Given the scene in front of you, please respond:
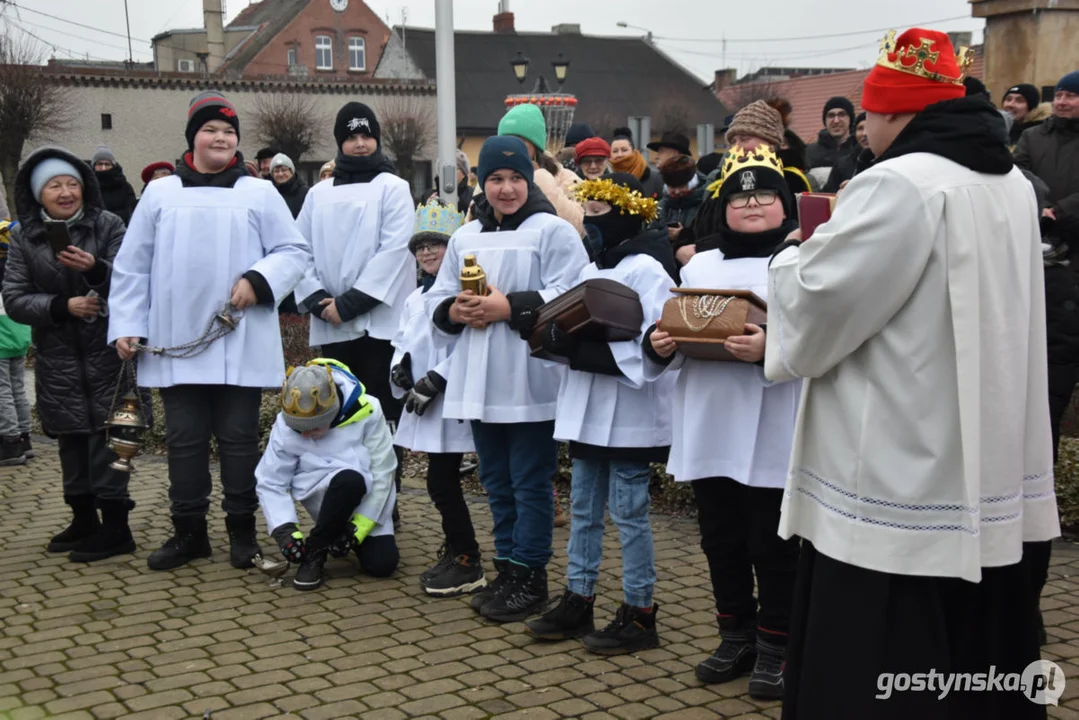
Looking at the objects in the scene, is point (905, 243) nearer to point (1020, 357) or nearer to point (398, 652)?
point (1020, 357)

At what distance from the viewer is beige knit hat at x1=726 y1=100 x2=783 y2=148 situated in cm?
628

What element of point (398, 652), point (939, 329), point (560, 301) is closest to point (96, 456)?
point (398, 652)

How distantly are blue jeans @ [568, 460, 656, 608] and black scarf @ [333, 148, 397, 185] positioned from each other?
2.64 meters

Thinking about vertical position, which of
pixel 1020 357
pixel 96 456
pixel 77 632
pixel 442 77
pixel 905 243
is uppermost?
pixel 442 77

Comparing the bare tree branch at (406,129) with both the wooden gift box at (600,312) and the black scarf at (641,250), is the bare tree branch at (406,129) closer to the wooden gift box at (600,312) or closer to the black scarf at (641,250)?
the black scarf at (641,250)

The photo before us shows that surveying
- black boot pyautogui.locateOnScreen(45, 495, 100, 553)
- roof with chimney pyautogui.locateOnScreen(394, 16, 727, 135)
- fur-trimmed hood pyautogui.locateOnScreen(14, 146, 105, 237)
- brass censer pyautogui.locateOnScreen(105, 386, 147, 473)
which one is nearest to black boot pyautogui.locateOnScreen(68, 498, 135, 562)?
black boot pyautogui.locateOnScreen(45, 495, 100, 553)

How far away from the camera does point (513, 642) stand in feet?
17.4

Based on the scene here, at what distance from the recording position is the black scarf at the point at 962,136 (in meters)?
3.26

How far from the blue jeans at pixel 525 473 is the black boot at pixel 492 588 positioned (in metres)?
0.07

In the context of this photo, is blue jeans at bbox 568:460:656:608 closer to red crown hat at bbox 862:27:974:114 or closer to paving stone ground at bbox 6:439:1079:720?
paving stone ground at bbox 6:439:1079:720

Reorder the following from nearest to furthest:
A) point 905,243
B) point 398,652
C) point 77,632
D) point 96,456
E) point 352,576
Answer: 1. point 905,243
2. point 398,652
3. point 77,632
4. point 352,576
5. point 96,456

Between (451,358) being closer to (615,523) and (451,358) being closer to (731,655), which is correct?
(615,523)

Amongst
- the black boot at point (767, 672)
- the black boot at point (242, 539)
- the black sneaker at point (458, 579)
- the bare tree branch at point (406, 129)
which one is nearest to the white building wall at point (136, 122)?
the bare tree branch at point (406, 129)

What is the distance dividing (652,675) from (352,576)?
2.01 m
